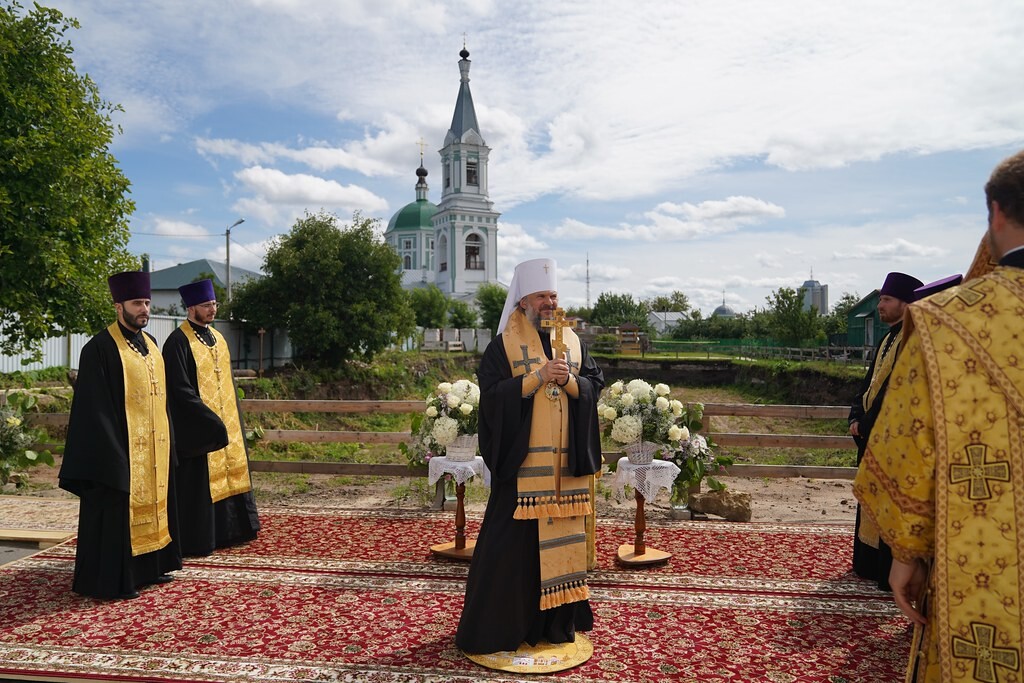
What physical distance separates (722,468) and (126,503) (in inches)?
230

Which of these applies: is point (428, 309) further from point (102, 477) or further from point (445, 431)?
point (102, 477)

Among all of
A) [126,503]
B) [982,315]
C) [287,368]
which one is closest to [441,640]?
[126,503]

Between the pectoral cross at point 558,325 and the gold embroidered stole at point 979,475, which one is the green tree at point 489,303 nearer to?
the pectoral cross at point 558,325

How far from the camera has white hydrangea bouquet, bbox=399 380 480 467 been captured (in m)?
6.52

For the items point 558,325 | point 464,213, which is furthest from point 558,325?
point 464,213

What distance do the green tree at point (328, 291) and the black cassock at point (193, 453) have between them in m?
20.8

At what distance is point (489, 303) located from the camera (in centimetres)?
5894

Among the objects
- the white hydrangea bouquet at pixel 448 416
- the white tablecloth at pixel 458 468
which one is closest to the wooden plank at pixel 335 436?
the white hydrangea bouquet at pixel 448 416

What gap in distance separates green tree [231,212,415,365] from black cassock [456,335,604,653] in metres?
23.4

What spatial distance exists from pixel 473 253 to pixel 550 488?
213 ft

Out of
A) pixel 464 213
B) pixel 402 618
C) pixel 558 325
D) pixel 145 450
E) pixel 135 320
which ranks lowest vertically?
pixel 402 618

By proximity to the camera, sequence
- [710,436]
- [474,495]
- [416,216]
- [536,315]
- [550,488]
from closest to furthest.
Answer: [550,488] → [536,315] → [710,436] → [474,495] → [416,216]

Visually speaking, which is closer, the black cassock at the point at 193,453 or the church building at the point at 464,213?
the black cassock at the point at 193,453

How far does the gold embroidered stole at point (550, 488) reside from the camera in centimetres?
436
